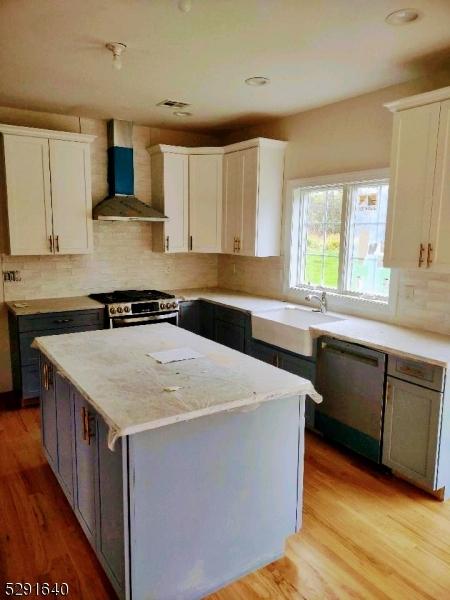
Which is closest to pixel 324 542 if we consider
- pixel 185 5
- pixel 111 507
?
pixel 111 507

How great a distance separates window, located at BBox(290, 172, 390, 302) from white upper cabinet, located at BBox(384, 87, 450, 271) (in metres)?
0.57

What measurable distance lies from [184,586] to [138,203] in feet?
11.7

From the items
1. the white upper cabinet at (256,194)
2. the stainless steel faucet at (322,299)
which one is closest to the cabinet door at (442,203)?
the stainless steel faucet at (322,299)

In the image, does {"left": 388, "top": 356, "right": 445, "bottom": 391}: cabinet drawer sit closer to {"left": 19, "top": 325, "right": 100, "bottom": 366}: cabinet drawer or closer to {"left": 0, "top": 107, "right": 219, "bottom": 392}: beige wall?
{"left": 19, "top": 325, "right": 100, "bottom": 366}: cabinet drawer

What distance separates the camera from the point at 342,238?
393cm

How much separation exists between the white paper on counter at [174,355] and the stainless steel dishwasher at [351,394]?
116 centimetres

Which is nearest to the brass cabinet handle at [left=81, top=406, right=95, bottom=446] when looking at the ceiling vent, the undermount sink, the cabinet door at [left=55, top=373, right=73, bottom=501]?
the cabinet door at [left=55, top=373, right=73, bottom=501]

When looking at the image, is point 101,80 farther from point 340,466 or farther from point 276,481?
point 340,466

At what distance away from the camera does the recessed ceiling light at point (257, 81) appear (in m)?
3.21

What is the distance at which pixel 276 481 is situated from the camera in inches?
83.2

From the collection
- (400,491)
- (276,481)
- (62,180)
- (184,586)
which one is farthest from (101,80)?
(400,491)

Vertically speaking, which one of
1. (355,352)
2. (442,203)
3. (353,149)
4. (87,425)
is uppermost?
(353,149)

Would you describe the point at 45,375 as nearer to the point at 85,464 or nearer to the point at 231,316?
the point at 85,464

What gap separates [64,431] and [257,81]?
2.73 m
